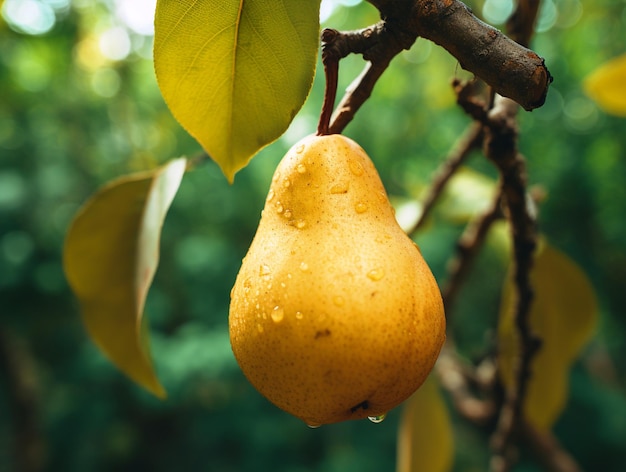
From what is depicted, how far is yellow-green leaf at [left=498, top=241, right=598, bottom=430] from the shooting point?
0.74 meters

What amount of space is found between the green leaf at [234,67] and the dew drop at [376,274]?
0.11 meters

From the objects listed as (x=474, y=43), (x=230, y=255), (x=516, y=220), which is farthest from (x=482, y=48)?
(x=230, y=255)

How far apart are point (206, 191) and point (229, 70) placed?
1875 millimetres

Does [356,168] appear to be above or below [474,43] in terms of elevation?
below

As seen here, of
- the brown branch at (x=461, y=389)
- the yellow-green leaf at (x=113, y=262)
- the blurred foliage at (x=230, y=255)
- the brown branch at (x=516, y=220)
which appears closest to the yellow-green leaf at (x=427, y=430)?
the brown branch at (x=461, y=389)

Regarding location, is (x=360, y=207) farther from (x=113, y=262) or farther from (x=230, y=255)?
(x=230, y=255)

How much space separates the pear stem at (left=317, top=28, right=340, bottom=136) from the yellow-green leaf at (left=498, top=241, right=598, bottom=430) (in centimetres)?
43

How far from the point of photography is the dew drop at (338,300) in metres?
0.32

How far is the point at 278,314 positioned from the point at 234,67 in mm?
166

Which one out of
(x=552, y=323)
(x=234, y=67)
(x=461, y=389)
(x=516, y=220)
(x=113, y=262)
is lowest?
(x=461, y=389)

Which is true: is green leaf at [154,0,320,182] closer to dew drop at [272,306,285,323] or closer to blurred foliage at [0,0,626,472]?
dew drop at [272,306,285,323]

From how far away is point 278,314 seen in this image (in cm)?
32

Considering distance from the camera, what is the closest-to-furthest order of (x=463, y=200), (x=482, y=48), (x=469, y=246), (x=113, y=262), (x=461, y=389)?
(x=482, y=48) < (x=113, y=262) < (x=469, y=246) < (x=463, y=200) < (x=461, y=389)

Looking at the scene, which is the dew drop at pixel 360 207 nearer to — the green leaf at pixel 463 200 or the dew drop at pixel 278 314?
the dew drop at pixel 278 314
